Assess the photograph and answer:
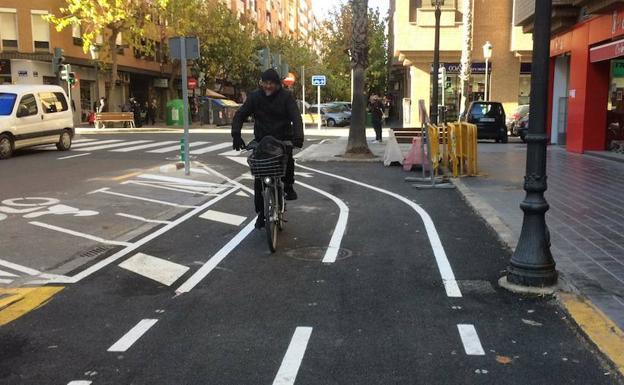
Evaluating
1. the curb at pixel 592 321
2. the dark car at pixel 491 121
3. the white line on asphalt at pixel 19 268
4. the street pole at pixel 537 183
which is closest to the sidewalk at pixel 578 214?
the curb at pixel 592 321

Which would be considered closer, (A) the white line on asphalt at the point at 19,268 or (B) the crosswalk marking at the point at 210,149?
(A) the white line on asphalt at the point at 19,268

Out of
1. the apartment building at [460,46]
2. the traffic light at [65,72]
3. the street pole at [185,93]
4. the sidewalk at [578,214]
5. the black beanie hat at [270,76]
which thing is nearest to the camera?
the sidewalk at [578,214]

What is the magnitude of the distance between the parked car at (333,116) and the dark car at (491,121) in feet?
58.0

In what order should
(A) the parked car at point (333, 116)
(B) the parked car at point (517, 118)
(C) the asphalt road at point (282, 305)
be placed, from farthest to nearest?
(A) the parked car at point (333, 116) → (B) the parked car at point (517, 118) → (C) the asphalt road at point (282, 305)

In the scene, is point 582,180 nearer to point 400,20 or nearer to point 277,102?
point 277,102

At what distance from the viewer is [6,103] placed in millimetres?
18047

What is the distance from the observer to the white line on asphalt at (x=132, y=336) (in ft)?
13.6

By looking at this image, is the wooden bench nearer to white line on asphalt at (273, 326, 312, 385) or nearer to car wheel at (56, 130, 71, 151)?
car wheel at (56, 130, 71, 151)

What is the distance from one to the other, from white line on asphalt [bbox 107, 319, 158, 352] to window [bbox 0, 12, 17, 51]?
118ft

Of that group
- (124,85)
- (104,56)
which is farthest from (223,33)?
(104,56)

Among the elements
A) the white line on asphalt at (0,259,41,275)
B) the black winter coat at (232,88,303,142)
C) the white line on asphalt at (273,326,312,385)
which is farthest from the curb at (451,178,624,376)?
the white line on asphalt at (0,259,41,275)

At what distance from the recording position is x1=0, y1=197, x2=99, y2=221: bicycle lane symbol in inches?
355

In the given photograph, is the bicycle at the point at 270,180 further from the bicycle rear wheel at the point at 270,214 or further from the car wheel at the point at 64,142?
the car wheel at the point at 64,142

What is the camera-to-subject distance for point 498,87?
116 ft
